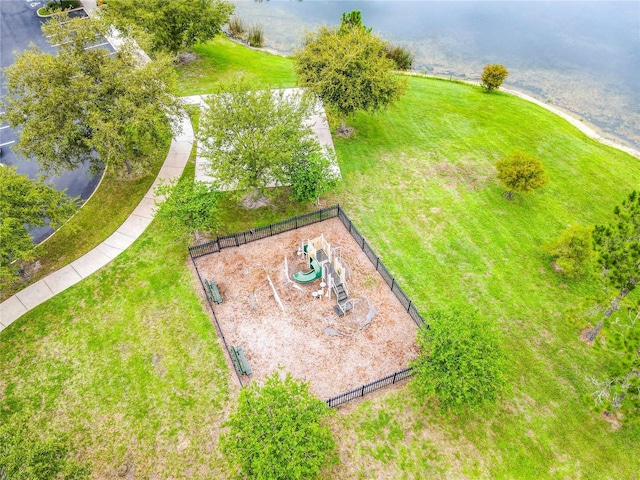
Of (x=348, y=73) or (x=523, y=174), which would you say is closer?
(x=523, y=174)

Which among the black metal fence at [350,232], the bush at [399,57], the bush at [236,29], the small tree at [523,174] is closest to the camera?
the black metal fence at [350,232]

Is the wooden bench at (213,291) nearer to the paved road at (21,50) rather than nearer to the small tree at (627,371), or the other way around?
the paved road at (21,50)

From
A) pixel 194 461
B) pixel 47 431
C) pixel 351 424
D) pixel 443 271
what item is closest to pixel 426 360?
pixel 351 424

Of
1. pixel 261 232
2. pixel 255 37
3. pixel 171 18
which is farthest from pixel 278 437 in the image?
pixel 255 37

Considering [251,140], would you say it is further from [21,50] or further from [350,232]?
[21,50]

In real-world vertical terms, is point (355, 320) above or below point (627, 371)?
below

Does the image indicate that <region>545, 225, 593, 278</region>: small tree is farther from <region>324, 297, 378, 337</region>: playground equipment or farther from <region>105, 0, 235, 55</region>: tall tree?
<region>105, 0, 235, 55</region>: tall tree

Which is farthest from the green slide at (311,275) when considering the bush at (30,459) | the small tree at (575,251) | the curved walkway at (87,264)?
the small tree at (575,251)
